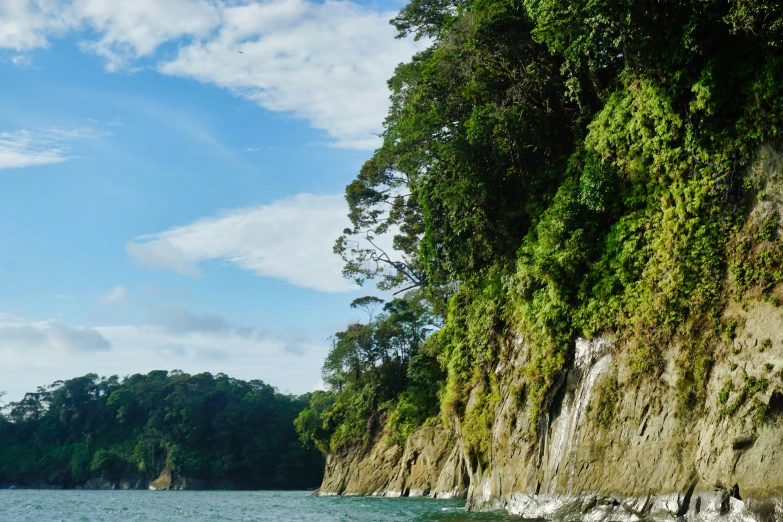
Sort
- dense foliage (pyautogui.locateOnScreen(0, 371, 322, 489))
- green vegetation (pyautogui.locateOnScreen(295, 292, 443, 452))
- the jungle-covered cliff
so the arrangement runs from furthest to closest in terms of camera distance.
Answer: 1. dense foliage (pyautogui.locateOnScreen(0, 371, 322, 489))
2. green vegetation (pyautogui.locateOnScreen(295, 292, 443, 452))
3. the jungle-covered cliff

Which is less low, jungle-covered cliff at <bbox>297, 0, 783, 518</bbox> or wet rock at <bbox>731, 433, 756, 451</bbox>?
jungle-covered cliff at <bbox>297, 0, 783, 518</bbox>

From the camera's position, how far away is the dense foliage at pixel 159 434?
7762 cm

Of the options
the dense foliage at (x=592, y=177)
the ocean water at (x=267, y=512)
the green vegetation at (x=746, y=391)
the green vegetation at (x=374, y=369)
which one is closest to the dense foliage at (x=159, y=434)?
the green vegetation at (x=374, y=369)

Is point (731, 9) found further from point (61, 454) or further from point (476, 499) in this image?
point (61, 454)

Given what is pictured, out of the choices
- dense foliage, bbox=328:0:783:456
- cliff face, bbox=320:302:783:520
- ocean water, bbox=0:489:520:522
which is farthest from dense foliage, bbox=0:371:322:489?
cliff face, bbox=320:302:783:520

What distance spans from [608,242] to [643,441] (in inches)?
209

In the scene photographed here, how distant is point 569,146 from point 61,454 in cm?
8119

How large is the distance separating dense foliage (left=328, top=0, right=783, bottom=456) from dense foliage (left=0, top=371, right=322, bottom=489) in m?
57.2

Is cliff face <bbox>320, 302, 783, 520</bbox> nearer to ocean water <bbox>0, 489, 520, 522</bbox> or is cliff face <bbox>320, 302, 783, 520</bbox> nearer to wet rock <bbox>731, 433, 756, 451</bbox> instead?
wet rock <bbox>731, 433, 756, 451</bbox>

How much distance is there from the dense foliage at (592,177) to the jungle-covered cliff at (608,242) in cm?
5

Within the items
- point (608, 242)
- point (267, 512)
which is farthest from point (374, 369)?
point (608, 242)

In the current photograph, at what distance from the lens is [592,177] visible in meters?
18.2

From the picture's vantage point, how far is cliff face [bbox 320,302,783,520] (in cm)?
1247

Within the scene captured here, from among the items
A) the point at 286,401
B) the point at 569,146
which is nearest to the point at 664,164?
the point at 569,146
